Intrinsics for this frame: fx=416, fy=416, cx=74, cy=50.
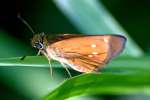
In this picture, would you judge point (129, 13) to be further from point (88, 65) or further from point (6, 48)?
point (88, 65)

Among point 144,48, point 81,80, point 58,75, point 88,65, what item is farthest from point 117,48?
point 144,48

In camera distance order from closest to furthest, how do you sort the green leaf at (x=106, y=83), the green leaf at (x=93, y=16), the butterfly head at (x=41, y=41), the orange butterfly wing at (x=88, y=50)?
the green leaf at (x=106, y=83), the orange butterfly wing at (x=88, y=50), the butterfly head at (x=41, y=41), the green leaf at (x=93, y=16)

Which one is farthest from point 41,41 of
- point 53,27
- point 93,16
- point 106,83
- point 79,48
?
point 53,27

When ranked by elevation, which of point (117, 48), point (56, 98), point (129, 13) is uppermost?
point (129, 13)

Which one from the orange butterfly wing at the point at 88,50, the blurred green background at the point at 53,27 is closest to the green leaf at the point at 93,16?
the blurred green background at the point at 53,27

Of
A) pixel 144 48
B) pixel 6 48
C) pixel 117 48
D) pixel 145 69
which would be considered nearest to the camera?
pixel 145 69

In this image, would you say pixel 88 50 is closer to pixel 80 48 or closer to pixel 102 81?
pixel 80 48

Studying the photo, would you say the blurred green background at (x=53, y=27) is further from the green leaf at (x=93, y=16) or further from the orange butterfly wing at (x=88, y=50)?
the orange butterfly wing at (x=88, y=50)
